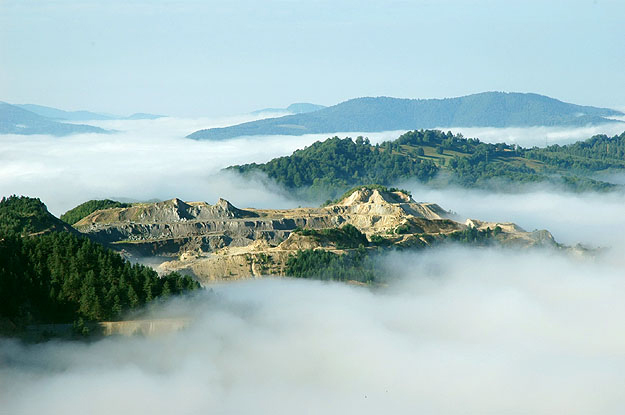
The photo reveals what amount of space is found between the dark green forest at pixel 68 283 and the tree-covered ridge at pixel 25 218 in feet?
54.8

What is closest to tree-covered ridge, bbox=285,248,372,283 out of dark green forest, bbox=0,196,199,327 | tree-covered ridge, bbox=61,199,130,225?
dark green forest, bbox=0,196,199,327

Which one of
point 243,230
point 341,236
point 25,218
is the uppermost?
point 25,218

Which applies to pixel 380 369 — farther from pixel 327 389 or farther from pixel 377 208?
pixel 377 208

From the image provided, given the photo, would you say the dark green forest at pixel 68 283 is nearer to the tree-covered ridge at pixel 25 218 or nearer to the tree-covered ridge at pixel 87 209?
the tree-covered ridge at pixel 25 218

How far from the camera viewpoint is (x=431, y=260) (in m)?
134

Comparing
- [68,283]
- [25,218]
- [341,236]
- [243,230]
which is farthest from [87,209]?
[68,283]

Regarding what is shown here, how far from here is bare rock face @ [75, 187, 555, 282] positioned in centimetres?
12219

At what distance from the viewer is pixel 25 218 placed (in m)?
123

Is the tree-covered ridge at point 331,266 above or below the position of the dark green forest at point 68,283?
below

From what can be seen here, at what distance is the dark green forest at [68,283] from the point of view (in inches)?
3428

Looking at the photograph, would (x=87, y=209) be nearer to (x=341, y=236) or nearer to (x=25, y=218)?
(x=25, y=218)

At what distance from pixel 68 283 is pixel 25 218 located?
117 feet

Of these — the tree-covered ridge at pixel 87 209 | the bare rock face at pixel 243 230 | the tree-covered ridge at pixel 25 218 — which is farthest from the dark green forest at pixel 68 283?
the tree-covered ridge at pixel 87 209

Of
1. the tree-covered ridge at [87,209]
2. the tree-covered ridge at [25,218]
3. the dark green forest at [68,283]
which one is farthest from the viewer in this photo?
the tree-covered ridge at [87,209]
